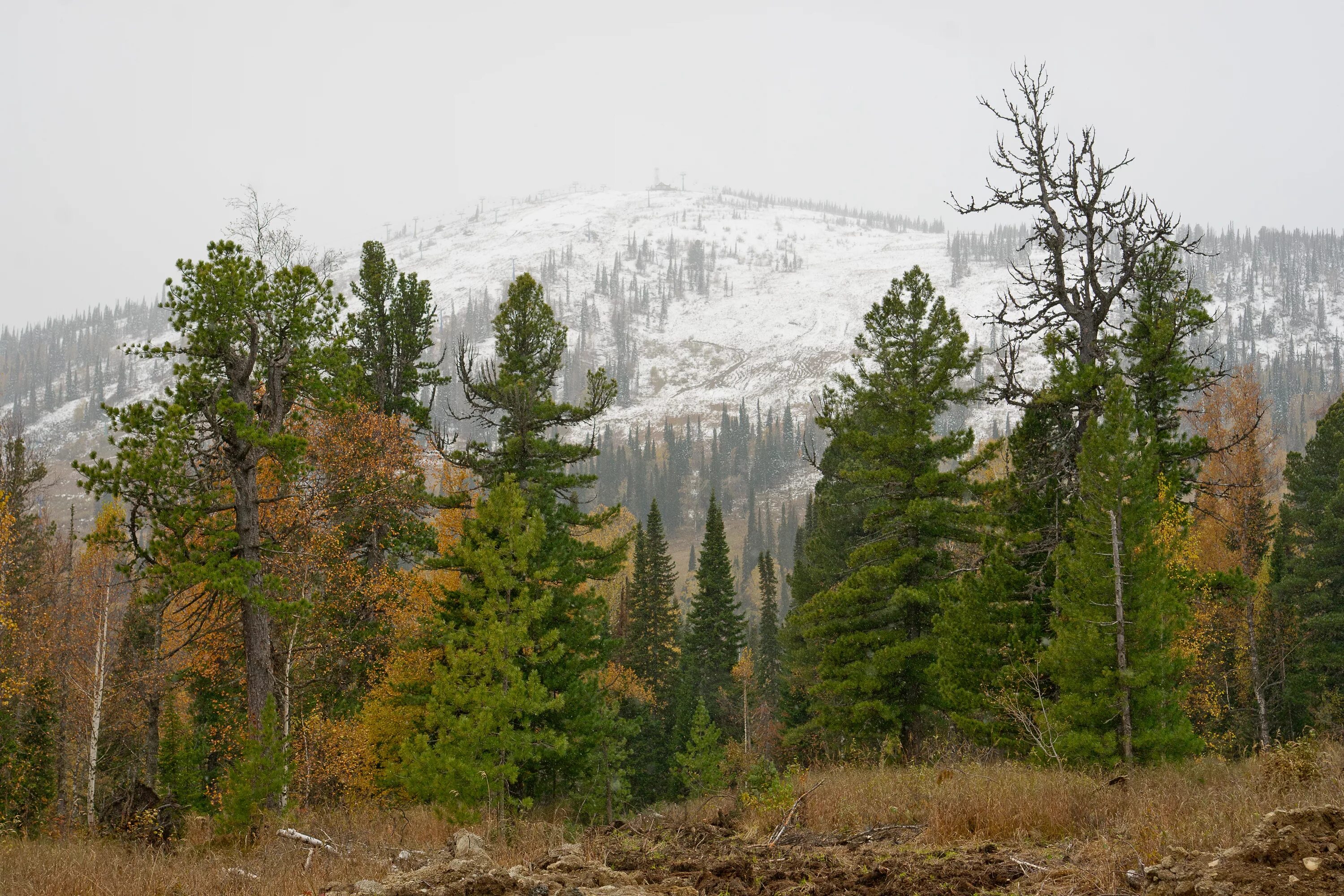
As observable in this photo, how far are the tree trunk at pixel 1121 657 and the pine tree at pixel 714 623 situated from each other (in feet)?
105

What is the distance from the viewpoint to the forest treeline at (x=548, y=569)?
44.1 feet

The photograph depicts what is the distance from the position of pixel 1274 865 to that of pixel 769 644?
158ft

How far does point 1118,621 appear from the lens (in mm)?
13320

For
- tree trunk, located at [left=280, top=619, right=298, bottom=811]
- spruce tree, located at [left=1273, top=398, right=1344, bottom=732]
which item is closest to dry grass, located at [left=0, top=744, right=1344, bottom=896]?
tree trunk, located at [left=280, top=619, right=298, bottom=811]

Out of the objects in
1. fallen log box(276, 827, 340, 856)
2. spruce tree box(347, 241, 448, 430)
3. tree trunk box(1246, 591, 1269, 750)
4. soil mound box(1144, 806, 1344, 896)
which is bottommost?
tree trunk box(1246, 591, 1269, 750)

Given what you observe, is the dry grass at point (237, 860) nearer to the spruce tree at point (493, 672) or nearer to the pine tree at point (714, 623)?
the spruce tree at point (493, 672)

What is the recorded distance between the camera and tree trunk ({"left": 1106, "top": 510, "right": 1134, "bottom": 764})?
1310 cm

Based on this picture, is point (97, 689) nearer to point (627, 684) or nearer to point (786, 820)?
point (786, 820)

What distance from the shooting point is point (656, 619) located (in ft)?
139

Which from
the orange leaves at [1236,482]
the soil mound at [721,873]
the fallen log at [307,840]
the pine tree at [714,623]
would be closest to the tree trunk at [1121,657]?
the soil mound at [721,873]

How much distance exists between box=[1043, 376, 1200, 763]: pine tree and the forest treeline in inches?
2.4

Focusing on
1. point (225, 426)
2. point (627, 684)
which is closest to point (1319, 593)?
point (627, 684)

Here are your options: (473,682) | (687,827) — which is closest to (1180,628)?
(687,827)

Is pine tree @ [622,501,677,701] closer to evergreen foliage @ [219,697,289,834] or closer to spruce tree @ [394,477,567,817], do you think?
spruce tree @ [394,477,567,817]
